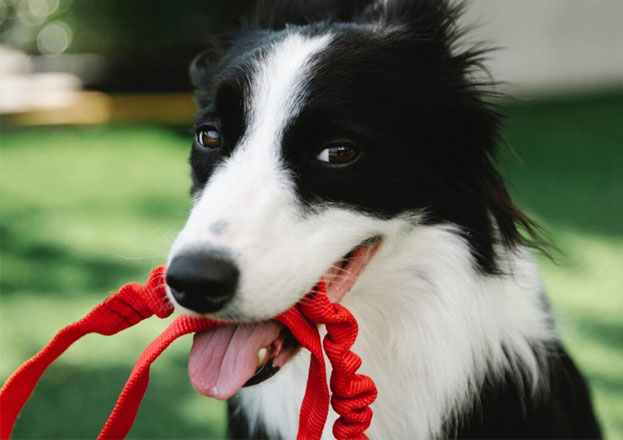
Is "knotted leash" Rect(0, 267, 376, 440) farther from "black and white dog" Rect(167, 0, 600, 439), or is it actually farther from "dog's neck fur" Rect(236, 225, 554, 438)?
"dog's neck fur" Rect(236, 225, 554, 438)

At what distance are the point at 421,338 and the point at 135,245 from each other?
3222 millimetres

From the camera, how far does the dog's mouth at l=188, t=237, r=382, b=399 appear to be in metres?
1.60

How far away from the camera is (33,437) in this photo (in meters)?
2.89

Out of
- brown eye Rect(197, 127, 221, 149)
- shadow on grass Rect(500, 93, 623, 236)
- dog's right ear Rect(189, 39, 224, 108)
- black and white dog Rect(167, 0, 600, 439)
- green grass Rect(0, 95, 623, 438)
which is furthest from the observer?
shadow on grass Rect(500, 93, 623, 236)

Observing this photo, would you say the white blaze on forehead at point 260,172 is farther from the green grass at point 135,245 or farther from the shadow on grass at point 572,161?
the shadow on grass at point 572,161

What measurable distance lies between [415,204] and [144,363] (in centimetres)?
83

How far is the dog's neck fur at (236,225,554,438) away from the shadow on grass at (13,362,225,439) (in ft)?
3.56

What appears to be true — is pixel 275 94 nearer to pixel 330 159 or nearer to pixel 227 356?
pixel 330 159

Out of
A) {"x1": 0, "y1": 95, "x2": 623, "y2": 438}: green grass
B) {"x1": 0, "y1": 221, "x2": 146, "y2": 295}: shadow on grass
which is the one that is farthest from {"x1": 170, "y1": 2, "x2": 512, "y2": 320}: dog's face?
{"x1": 0, "y1": 221, "x2": 146, "y2": 295}: shadow on grass

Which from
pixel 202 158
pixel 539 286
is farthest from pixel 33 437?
pixel 539 286

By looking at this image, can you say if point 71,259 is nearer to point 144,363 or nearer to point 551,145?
point 144,363

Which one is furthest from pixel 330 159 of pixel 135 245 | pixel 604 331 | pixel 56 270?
pixel 135 245

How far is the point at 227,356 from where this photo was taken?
5.46 ft

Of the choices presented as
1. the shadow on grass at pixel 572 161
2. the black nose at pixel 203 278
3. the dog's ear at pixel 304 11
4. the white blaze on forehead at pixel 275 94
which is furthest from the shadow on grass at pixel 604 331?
the black nose at pixel 203 278
